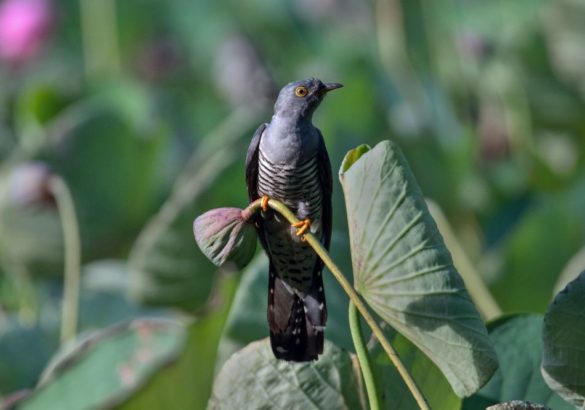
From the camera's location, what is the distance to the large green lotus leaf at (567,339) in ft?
2.79

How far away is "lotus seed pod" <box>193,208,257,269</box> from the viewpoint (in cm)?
73

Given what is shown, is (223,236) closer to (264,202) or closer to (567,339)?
(264,202)

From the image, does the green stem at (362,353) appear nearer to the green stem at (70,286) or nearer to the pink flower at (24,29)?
the green stem at (70,286)

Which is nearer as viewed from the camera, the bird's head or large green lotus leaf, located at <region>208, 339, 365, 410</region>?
the bird's head

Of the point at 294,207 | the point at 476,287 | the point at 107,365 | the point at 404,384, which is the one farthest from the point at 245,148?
the point at 294,207

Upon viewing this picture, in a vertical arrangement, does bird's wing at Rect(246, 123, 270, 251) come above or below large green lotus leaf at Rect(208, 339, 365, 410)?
above

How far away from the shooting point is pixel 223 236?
0.73 m

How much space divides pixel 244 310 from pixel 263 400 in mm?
218

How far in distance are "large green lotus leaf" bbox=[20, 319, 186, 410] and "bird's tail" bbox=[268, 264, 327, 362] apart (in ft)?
1.13

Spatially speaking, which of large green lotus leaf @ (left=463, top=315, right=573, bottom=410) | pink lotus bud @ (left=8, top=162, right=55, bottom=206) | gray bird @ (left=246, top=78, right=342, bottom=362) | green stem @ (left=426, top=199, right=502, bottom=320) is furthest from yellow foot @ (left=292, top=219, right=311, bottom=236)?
pink lotus bud @ (left=8, top=162, right=55, bottom=206)

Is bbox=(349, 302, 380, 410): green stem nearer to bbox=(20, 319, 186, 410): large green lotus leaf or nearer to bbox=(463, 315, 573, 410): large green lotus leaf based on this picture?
bbox=(463, 315, 573, 410): large green lotus leaf

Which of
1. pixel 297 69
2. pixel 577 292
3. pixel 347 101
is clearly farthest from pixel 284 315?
pixel 297 69

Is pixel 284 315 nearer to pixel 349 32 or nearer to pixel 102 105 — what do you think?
pixel 102 105

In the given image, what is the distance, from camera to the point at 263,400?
917mm
